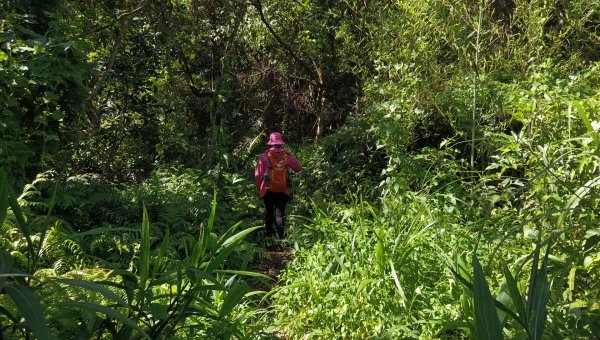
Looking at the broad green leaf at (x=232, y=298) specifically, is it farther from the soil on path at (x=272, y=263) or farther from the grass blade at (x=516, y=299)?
the soil on path at (x=272, y=263)

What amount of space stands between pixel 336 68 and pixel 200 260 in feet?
31.1

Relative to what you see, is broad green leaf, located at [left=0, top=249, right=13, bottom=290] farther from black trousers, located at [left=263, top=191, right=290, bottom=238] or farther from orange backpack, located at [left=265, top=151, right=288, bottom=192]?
black trousers, located at [left=263, top=191, right=290, bottom=238]

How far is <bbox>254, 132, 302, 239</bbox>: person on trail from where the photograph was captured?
7047 millimetres

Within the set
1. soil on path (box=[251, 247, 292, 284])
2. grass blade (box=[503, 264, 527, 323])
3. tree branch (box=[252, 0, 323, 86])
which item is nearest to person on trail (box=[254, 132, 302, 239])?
soil on path (box=[251, 247, 292, 284])

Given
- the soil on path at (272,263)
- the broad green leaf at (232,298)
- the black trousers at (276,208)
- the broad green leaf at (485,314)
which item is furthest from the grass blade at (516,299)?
the black trousers at (276,208)

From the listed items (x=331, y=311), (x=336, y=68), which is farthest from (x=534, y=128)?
(x=336, y=68)

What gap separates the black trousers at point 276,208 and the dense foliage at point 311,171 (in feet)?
0.63

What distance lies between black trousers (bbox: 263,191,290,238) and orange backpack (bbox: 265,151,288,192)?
0.12 meters

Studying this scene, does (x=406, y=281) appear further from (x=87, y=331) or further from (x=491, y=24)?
(x=491, y=24)

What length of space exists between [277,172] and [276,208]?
514 millimetres

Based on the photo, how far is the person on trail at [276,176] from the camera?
7.05 metres

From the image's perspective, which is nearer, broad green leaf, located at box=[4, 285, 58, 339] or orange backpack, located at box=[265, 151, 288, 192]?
broad green leaf, located at box=[4, 285, 58, 339]

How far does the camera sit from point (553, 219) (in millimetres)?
3793

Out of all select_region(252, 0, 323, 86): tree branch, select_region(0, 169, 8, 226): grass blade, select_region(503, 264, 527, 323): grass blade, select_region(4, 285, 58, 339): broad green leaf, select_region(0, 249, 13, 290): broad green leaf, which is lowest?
select_region(503, 264, 527, 323): grass blade
